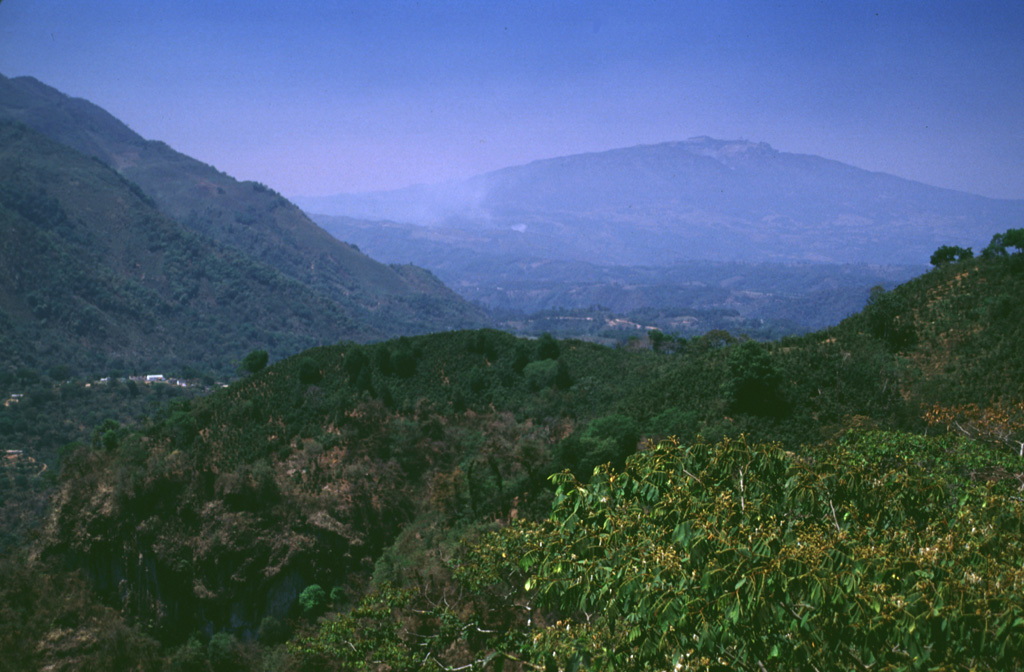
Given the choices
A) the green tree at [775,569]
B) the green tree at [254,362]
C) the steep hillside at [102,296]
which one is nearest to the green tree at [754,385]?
the green tree at [775,569]

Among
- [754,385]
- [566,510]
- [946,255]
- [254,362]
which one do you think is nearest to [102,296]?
[254,362]

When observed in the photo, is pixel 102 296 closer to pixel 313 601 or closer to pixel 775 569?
pixel 313 601

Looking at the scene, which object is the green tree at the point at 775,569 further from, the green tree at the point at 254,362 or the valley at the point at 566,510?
the green tree at the point at 254,362

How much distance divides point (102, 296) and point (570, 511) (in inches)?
7264

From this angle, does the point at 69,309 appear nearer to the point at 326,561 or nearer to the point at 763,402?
the point at 326,561

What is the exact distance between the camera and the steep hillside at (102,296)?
140m

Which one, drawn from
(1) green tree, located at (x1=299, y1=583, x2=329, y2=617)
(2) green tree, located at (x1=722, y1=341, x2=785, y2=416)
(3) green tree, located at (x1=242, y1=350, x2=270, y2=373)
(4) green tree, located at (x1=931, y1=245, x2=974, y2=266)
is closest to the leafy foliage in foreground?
(2) green tree, located at (x1=722, y1=341, x2=785, y2=416)

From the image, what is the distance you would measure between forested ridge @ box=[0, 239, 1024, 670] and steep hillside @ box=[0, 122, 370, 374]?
365 feet

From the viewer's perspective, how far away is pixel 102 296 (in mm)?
162250

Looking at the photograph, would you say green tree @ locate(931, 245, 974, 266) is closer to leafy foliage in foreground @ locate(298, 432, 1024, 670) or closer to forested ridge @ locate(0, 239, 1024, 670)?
forested ridge @ locate(0, 239, 1024, 670)

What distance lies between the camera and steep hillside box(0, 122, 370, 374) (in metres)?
140

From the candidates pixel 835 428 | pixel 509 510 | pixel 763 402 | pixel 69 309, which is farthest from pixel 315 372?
pixel 69 309

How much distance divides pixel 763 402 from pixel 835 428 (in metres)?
3.96

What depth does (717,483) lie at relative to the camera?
10023 mm
